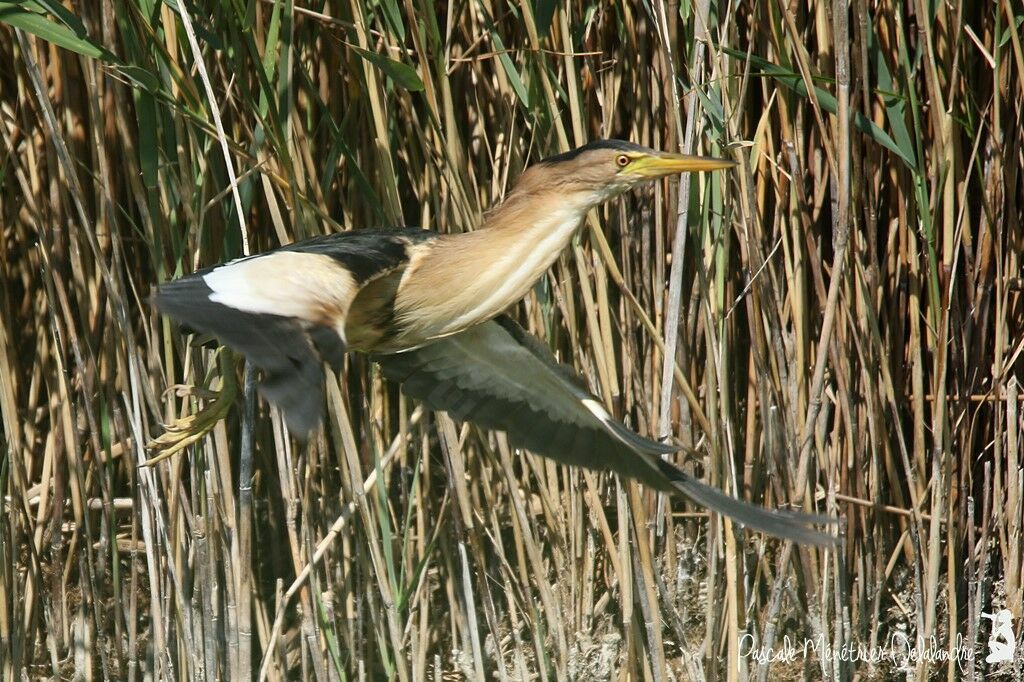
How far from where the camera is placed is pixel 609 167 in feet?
6.68

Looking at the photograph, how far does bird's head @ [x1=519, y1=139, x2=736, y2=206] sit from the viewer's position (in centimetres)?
202

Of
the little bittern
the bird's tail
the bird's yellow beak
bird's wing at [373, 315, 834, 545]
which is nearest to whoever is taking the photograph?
the little bittern

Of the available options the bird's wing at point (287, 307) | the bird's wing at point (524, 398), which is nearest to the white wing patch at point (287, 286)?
the bird's wing at point (287, 307)

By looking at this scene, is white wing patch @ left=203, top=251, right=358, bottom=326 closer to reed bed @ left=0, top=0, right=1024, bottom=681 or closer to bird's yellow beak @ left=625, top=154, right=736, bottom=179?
reed bed @ left=0, top=0, right=1024, bottom=681

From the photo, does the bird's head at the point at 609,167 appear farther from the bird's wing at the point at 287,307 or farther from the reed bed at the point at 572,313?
the bird's wing at the point at 287,307

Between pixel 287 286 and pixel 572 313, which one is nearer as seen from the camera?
pixel 287 286

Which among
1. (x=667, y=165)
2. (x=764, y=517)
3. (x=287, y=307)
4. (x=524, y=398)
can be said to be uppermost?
(x=667, y=165)

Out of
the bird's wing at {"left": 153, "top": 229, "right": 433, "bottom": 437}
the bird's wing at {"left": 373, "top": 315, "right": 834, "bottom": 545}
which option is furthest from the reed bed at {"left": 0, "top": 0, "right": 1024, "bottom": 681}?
the bird's wing at {"left": 153, "top": 229, "right": 433, "bottom": 437}

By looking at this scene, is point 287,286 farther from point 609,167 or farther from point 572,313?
point 572,313

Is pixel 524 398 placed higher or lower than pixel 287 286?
lower

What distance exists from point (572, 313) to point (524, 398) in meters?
0.24

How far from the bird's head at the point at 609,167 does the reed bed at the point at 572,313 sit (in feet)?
0.31

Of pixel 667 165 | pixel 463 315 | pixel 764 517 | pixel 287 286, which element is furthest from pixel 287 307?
pixel 764 517

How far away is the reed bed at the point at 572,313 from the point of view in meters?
2.08
